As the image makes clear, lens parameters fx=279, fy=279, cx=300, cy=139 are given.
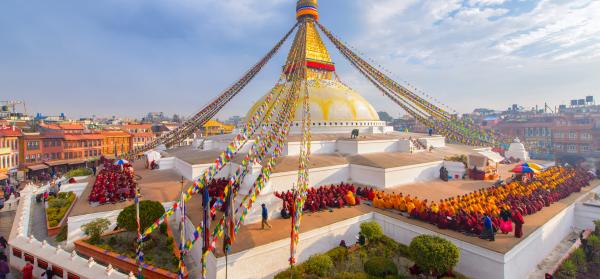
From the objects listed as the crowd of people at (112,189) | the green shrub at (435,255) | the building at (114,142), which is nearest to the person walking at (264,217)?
the green shrub at (435,255)

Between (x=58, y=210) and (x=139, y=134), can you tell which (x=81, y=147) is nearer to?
(x=139, y=134)

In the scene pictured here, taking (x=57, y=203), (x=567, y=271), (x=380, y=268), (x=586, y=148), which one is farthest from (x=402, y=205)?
(x=586, y=148)

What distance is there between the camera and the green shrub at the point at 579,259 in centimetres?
978

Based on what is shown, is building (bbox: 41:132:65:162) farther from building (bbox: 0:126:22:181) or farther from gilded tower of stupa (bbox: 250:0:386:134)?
gilded tower of stupa (bbox: 250:0:386:134)

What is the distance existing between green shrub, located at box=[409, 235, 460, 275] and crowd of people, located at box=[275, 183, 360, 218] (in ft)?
13.7

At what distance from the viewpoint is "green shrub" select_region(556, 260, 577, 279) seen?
8.94 metres

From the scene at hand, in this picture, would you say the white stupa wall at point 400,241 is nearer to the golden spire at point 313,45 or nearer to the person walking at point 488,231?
the person walking at point 488,231

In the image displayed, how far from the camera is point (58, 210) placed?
12.8 m

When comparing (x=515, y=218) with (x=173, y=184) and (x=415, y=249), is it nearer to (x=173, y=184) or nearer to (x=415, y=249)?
(x=415, y=249)

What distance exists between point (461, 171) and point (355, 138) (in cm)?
675

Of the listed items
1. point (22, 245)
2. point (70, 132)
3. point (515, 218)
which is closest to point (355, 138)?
point (515, 218)

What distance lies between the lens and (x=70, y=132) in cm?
3597

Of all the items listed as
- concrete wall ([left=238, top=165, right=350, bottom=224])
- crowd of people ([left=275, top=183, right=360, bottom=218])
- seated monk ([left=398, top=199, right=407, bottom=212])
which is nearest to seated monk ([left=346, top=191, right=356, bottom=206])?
crowd of people ([left=275, top=183, right=360, bottom=218])

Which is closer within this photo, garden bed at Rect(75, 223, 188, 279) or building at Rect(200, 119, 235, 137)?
garden bed at Rect(75, 223, 188, 279)
